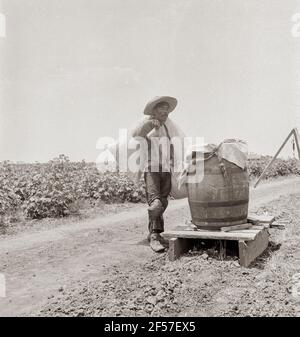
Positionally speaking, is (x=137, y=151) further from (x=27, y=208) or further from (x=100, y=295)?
(x=27, y=208)

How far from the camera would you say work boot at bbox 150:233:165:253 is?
5.80 meters

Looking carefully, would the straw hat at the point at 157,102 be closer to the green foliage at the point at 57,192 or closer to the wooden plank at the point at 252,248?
the wooden plank at the point at 252,248

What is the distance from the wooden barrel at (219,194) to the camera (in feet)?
16.6

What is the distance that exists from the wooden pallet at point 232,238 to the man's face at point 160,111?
172 centimetres

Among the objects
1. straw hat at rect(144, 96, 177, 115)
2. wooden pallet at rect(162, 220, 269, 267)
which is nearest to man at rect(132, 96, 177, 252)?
straw hat at rect(144, 96, 177, 115)

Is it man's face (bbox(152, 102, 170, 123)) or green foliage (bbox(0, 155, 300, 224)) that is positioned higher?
man's face (bbox(152, 102, 170, 123))

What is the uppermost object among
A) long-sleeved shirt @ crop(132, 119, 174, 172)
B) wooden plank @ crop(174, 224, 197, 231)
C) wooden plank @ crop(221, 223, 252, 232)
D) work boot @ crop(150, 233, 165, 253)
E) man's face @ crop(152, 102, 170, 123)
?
man's face @ crop(152, 102, 170, 123)

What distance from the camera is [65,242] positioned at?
275 inches

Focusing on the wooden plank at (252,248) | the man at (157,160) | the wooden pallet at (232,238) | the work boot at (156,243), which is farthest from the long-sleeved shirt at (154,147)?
the wooden plank at (252,248)

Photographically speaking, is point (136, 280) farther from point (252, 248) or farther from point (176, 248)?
point (252, 248)

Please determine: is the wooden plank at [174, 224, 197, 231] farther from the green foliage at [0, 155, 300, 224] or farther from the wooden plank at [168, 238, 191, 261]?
the green foliage at [0, 155, 300, 224]

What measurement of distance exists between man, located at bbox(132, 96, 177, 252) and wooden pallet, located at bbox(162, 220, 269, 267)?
0.65 meters
